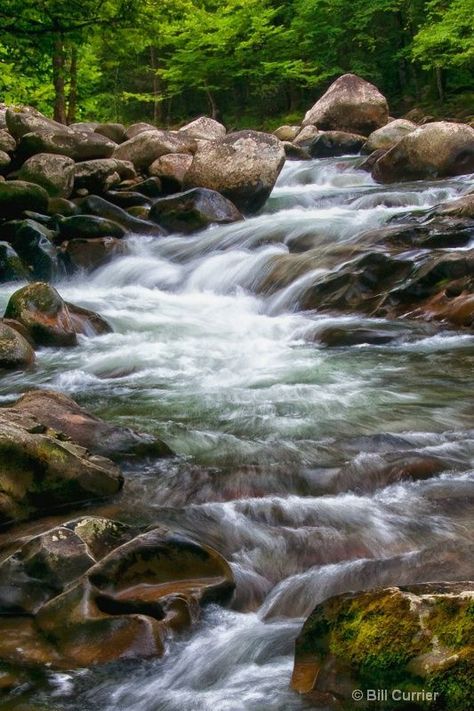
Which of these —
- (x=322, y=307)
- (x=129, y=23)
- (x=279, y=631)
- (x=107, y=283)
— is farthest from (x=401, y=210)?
(x=279, y=631)

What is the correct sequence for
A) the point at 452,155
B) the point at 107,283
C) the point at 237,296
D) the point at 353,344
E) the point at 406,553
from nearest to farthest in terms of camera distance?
the point at 406,553 → the point at 353,344 → the point at 237,296 → the point at 107,283 → the point at 452,155

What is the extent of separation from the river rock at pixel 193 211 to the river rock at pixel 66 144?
2.77 meters

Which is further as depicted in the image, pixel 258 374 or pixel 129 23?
pixel 129 23

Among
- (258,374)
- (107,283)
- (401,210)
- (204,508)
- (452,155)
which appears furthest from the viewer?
(452,155)

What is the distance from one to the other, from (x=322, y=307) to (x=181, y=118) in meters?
27.3

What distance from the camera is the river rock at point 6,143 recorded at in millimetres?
14210

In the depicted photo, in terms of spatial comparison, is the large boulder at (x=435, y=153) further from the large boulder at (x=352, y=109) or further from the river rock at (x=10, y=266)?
the river rock at (x=10, y=266)

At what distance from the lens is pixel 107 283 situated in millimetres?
11688

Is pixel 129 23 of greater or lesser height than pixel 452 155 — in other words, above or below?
above

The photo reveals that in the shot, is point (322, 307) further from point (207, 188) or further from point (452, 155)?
point (452, 155)

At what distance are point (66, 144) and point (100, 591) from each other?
42.3ft

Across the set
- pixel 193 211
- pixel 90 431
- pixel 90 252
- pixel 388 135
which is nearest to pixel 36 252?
pixel 90 252

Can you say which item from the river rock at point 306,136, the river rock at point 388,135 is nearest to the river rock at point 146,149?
the river rock at point 388,135

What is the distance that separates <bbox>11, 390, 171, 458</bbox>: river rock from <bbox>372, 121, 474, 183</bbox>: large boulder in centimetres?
1152
